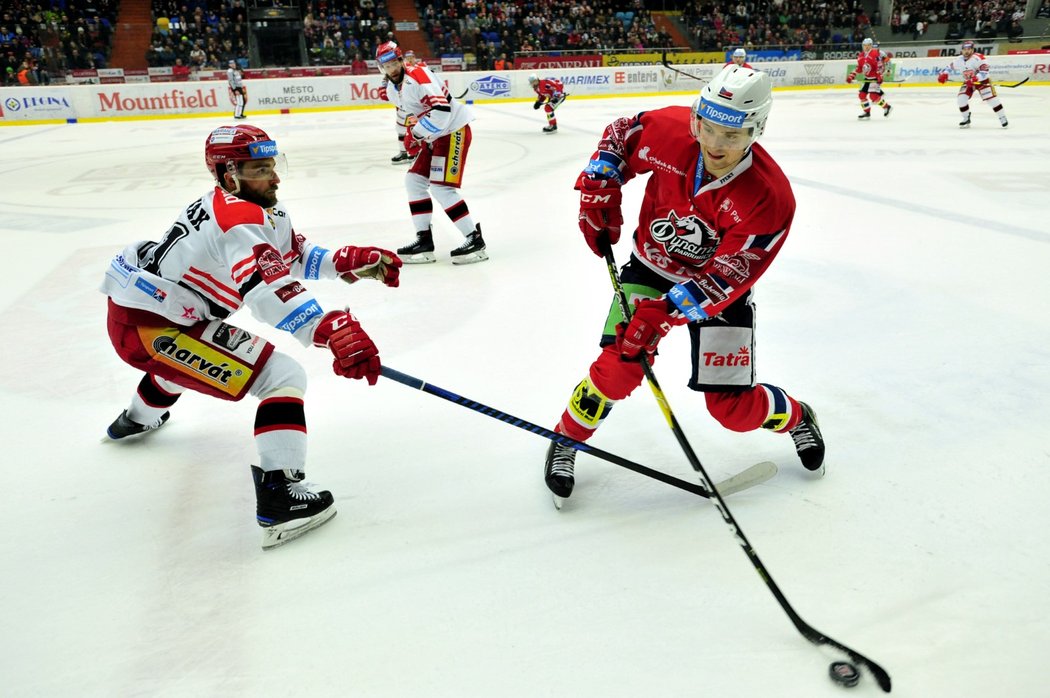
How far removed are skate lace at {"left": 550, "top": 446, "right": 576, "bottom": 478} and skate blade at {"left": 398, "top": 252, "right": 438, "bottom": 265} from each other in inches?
106

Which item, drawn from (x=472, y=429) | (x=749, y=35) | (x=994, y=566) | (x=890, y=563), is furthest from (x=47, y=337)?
(x=749, y=35)

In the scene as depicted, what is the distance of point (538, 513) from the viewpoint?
2.04 meters

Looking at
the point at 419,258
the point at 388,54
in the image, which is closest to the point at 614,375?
the point at 419,258

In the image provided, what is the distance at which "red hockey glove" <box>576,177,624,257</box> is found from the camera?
2.14 metres

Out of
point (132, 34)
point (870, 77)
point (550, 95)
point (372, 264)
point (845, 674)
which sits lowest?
point (845, 674)

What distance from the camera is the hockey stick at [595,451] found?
6.30ft

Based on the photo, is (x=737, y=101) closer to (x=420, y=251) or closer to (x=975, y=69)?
(x=420, y=251)

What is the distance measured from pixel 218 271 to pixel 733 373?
1465 mm

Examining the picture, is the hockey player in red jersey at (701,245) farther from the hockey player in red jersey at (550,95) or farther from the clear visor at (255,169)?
the hockey player in red jersey at (550,95)

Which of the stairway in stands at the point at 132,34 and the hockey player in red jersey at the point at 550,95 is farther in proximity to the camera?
the stairway in stands at the point at 132,34

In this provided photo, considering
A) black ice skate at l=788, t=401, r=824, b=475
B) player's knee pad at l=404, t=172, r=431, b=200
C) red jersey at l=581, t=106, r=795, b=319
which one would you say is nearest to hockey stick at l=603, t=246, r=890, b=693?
red jersey at l=581, t=106, r=795, b=319

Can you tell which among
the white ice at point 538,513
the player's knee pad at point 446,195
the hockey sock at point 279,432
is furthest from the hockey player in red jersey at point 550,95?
the hockey sock at point 279,432

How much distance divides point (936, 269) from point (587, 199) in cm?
288

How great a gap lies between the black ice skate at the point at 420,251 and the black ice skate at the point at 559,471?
2670 mm
